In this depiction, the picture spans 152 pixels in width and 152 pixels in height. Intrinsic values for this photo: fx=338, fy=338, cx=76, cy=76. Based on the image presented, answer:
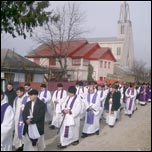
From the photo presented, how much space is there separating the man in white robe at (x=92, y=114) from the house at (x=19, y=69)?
11.9m

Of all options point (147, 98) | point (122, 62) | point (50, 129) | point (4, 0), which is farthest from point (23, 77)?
point (122, 62)

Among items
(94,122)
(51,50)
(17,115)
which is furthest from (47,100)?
(51,50)

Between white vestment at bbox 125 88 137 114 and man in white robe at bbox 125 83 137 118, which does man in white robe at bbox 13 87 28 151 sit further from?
white vestment at bbox 125 88 137 114

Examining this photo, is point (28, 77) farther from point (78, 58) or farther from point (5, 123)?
point (5, 123)

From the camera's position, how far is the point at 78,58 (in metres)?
41.7

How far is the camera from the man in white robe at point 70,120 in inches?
357

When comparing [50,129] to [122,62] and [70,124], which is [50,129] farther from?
[122,62]

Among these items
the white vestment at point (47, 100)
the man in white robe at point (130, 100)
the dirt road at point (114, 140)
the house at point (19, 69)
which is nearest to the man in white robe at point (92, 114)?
Result: the dirt road at point (114, 140)

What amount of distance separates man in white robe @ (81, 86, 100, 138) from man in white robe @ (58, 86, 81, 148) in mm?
1591

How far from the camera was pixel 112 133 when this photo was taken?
36.9 feet

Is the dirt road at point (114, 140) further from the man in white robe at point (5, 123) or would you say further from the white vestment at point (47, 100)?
the man in white robe at point (5, 123)

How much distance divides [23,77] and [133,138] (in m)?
16.1

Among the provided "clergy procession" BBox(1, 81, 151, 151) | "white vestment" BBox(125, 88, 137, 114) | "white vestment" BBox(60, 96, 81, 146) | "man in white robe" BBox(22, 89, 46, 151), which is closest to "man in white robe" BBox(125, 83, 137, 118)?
"white vestment" BBox(125, 88, 137, 114)

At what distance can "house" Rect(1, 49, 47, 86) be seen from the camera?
925 inches
